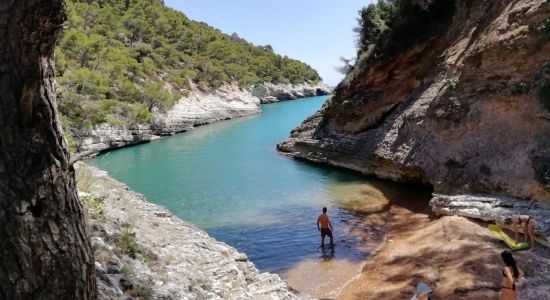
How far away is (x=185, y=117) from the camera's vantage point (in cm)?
6016

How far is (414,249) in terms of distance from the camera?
47.9ft

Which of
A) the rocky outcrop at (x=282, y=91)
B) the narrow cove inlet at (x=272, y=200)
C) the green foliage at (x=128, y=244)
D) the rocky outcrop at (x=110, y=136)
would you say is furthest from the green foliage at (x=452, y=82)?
the rocky outcrop at (x=282, y=91)

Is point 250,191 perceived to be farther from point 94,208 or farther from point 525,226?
point 94,208

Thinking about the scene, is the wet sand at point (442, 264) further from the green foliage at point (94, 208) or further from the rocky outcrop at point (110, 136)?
the rocky outcrop at point (110, 136)

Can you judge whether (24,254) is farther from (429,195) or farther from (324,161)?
(324,161)

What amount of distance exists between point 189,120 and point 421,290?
52402mm

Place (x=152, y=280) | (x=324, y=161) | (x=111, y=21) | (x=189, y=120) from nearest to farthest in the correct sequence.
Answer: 1. (x=152, y=280)
2. (x=324, y=161)
3. (x=189, y=120)
4. (x=111, y=21)

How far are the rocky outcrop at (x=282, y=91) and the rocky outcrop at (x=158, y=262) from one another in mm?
90408

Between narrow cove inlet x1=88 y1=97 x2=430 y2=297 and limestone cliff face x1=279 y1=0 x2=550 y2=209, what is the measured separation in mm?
2029

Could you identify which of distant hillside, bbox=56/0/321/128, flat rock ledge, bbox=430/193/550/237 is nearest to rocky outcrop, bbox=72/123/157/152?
distant hillside, bbox=56/0/321/128

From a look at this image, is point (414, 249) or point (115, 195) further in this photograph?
point (414, 249)

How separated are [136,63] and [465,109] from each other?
47.8m

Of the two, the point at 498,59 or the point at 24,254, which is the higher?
the point at 498,59

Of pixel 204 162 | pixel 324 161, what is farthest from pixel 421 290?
pixel 204 162
